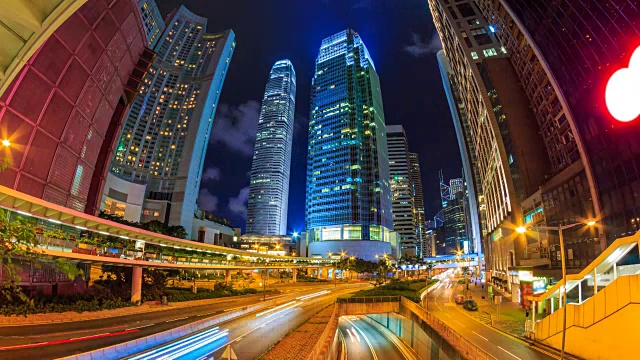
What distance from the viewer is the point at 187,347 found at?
865 inches

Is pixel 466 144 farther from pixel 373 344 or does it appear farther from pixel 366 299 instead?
pixel 373 344

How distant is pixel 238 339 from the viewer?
84.0 ft

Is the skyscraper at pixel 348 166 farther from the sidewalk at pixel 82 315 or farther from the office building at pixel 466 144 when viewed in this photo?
the sidewalk at pixel 82 315

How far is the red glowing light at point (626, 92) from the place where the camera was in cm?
470

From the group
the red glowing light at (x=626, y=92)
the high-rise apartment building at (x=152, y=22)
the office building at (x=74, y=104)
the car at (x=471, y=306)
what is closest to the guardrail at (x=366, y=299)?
the car at (x=471, y=306)

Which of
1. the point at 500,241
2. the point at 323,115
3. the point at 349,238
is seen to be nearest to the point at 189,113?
the point at 323,115

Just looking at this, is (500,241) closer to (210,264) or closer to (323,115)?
(210,264)

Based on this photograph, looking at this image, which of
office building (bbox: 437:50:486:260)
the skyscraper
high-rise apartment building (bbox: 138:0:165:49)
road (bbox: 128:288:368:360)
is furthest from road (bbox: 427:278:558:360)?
high-rise apartment building (bbox: 138:0:165:49)

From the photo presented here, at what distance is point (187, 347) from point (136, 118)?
164046 millimetres

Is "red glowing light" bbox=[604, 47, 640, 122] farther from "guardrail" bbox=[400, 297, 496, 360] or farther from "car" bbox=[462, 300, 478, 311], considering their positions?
"car" bbox=[462, 300, 478, 311]

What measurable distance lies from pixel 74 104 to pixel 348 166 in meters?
133

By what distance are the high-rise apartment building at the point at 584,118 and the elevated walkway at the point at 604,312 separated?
17.3 metres

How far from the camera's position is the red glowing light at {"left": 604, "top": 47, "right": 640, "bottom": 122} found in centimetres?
470

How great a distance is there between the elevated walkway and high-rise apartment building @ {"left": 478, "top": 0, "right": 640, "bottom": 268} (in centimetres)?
1730
